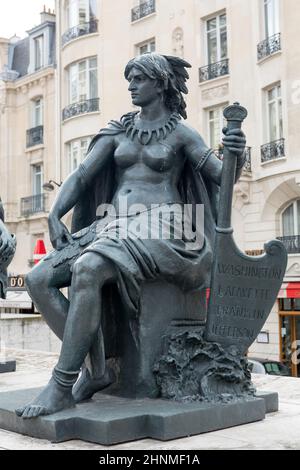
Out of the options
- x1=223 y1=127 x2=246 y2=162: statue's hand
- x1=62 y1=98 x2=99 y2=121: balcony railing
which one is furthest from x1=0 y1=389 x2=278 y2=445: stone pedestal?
x1=62 y1=98 x2=99 y2=121: balcony railing

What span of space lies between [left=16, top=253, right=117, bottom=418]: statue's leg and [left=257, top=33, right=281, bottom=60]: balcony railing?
1574 cm

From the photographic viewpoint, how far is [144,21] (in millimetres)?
23594

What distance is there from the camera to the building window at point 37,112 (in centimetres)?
2955

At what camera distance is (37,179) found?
97.6 ft

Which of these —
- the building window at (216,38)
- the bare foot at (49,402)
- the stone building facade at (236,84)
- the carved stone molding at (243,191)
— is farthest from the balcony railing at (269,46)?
the bare foot at (49,402)

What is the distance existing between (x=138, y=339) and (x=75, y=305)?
0.60 metres

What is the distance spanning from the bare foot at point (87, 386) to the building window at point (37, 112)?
83.6ft

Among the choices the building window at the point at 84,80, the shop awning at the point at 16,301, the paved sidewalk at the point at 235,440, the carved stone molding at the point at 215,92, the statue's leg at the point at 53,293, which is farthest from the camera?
the building window at the point at 84,80

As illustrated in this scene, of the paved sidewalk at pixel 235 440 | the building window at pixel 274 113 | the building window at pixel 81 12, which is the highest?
the building window at pixel 81 12

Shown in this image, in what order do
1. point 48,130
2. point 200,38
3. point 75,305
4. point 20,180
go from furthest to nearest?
1. point 20,180
2. point 48,130
3. point 200,38
4. point 75,305

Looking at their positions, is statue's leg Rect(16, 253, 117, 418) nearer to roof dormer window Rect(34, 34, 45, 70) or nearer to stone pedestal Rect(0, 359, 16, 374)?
stone pedestal Rect(0, 359, 16, 374)

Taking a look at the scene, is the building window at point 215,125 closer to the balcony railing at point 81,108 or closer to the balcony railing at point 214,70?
the balcony railing at point 214,70

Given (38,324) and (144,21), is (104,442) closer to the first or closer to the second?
(38,324)

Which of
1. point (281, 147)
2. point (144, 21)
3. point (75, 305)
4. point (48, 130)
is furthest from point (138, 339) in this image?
point (48, 130)
